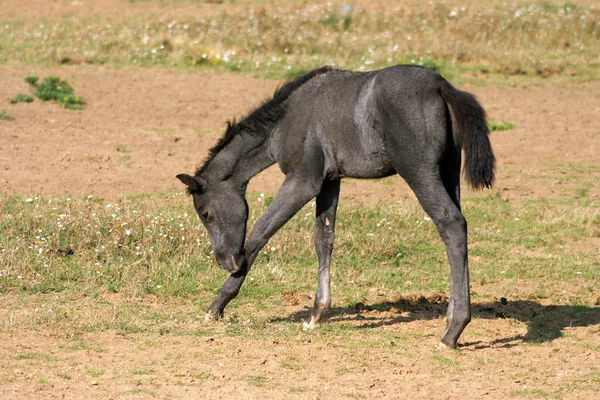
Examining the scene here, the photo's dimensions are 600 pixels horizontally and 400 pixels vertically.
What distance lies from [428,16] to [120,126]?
10788 mm

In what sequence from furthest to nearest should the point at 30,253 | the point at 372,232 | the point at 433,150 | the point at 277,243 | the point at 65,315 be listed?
the point at 372,232 < the point at 277,243 < the point at 30,253 < the point at 65,315 < the point at 433,150

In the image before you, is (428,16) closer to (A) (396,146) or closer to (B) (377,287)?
(B) (377,287)

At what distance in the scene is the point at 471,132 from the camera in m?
7.02

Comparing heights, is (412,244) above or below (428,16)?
below

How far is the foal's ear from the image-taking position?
7.71 m

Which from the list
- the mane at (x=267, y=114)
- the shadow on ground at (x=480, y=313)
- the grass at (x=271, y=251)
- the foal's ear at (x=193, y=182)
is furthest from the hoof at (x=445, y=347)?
the foal's ear at (x=193, y=182)

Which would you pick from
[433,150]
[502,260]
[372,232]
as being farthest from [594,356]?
[372,232]

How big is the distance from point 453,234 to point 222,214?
202 cm

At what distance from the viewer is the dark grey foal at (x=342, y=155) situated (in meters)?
7.05

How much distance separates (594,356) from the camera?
705cm

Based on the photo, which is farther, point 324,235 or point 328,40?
point 328,40

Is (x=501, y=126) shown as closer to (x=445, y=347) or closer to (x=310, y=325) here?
(x=310, y=325)

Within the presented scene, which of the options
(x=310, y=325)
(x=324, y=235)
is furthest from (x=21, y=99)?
(x=310, y=325)

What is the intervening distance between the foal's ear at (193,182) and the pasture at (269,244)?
3.68ft
